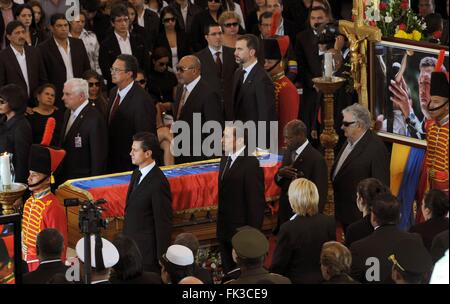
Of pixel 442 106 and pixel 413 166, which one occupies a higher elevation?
pixel 442 106

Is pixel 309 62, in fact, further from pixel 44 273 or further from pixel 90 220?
pixel 90 220

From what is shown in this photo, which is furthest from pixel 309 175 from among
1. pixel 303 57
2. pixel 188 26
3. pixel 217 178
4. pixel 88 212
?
pixel 188 26

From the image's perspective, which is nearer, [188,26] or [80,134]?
[80,134]

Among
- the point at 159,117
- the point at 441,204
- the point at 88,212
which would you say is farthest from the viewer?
the point at 159,117

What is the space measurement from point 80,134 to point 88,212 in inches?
156

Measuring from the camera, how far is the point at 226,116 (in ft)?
43.9

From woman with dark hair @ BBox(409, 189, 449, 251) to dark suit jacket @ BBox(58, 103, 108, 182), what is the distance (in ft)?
12.3

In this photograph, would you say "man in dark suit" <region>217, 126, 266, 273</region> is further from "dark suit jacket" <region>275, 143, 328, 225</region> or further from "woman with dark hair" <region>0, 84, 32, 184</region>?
"woman with dark hair" <region>0, 84, 32, 184</region>

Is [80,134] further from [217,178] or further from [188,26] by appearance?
[188,26]

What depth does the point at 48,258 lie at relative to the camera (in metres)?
8.05

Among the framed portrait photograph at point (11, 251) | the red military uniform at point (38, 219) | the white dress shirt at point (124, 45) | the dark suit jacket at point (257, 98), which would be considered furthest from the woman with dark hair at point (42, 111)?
the framed portrait photograph at point (11, 251)

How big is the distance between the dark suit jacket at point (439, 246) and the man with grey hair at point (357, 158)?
2.39m

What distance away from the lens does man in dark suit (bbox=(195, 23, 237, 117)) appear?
13414 millimetres

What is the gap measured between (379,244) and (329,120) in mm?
2614
